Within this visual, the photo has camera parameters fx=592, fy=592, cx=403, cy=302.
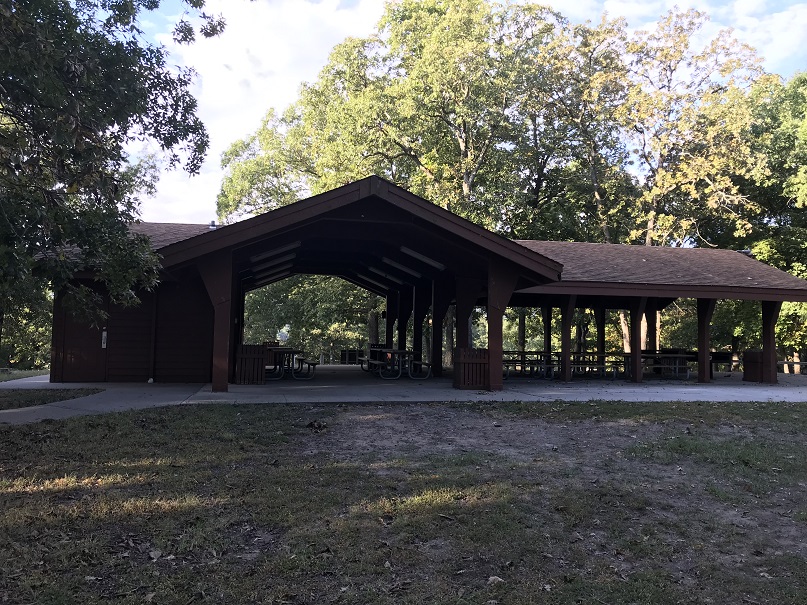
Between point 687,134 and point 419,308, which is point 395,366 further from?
point 687,134

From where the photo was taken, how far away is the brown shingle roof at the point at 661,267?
15.9m

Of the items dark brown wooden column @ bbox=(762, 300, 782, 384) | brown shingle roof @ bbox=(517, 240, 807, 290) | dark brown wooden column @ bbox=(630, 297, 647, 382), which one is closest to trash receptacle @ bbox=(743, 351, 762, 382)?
dark brown wooden column @ bbox=(762, 300, 782, 384)

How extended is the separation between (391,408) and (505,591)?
6.26 metres

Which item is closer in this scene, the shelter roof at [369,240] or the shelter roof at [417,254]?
the shelter roof at [369,240]

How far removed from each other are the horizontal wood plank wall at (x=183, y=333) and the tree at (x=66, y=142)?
4.40m

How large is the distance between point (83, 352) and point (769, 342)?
1801 centimetres

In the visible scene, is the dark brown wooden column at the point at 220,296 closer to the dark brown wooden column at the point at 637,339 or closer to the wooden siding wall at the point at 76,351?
the wooden siding wall at the point at 76,351

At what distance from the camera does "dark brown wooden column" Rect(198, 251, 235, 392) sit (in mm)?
11102

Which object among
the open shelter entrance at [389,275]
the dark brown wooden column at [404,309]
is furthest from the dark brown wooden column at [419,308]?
the dark brown wooden column at [404,309]

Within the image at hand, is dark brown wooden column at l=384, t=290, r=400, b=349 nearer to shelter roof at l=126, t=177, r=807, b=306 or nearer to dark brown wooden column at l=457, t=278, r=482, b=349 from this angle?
shelter roof at l=126, t=177, r=807, b=306

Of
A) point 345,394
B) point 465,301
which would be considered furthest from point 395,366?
point 345,394

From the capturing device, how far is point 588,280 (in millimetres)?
15258

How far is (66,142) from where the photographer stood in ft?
21.3

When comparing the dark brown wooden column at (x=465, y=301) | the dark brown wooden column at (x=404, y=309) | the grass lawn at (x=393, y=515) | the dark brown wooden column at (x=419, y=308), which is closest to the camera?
the grass lawn at (x=393, y=515)
